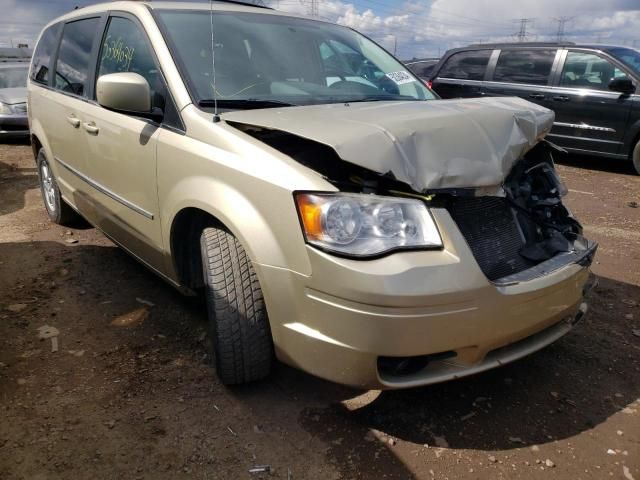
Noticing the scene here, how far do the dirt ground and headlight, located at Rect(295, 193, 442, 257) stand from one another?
0.87 m

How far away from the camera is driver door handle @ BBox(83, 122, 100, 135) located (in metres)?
3.17

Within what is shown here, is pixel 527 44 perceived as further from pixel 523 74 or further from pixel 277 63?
pixel 277 63

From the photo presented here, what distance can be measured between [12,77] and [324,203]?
11166 millimetres

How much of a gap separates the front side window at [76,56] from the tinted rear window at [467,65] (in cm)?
648

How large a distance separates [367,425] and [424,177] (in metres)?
1.09

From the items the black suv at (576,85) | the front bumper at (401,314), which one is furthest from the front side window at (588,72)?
the front bumper at (401,314)

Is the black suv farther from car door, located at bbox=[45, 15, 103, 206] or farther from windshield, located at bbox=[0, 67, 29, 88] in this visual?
windshield, located at bbox=[0, 67, 29, 88]

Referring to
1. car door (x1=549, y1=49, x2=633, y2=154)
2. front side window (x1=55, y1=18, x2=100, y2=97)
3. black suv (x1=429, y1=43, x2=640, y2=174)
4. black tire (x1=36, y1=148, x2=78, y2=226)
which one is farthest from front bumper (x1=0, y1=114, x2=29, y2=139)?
car door (x1=549, y1=49, x2=633, y2=154)

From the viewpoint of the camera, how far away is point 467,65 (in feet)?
28.8

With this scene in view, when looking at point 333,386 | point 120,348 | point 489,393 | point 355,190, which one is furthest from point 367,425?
point 120,348

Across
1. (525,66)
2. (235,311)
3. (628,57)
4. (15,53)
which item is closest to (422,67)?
(525,66)

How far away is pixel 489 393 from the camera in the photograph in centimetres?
252

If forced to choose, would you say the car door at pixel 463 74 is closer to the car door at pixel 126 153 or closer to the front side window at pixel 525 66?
the front side window at pixel 525 66

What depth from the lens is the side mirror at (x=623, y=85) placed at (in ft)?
22.9
